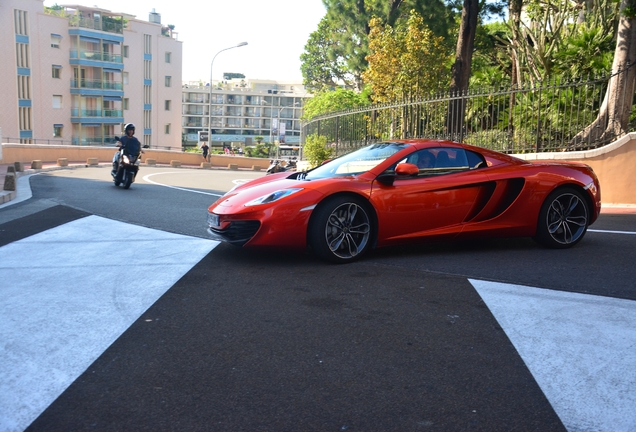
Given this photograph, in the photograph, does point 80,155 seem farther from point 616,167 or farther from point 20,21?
point 616,167

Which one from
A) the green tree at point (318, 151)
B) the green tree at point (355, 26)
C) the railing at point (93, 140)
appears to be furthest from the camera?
the railing at point (93, 140)

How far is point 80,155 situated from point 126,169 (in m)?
22.8

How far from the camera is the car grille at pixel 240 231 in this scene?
20.9 ft

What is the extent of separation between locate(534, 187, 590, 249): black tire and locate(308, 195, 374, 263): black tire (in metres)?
2.00

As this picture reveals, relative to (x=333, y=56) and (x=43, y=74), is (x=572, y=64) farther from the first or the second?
(x=43, y=74)

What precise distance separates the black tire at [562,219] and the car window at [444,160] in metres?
0.88

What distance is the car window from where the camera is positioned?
6.91 m

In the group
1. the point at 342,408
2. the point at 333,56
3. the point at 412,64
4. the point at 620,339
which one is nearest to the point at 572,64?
the point at 412,64

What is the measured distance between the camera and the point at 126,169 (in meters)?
16.3

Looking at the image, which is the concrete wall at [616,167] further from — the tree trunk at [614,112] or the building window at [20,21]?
the building window at [20,21]

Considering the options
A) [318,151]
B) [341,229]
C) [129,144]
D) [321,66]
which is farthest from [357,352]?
[321,66]

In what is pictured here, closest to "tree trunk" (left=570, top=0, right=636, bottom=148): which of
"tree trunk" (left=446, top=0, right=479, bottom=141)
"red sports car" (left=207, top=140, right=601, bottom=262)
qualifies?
"tree trunk" (left=446, top=0, right=479, bottom=141)

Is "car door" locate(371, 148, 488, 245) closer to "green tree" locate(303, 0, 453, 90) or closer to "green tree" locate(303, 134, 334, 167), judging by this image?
"green tree" locate(303, 134, 334, 167)

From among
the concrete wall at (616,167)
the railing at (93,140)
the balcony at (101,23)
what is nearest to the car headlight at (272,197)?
the concrete wall at (616,167)
